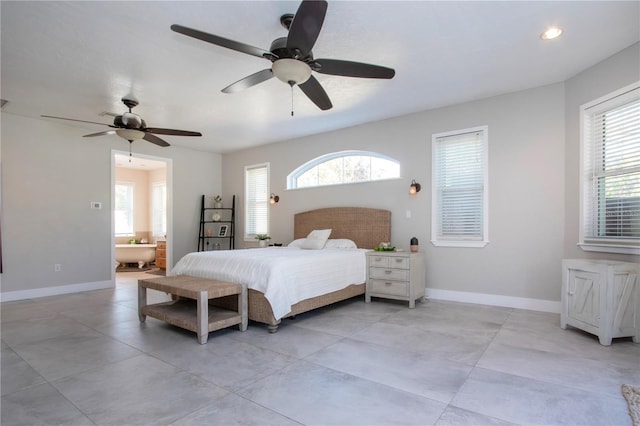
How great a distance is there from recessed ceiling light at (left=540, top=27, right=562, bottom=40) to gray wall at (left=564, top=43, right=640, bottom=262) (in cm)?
91

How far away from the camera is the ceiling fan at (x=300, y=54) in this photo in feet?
6.89

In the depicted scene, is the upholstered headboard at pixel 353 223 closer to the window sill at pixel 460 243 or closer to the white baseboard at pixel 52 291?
the window sill at pixel 460 243

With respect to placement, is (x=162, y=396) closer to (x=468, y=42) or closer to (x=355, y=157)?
(x=468, y=42)

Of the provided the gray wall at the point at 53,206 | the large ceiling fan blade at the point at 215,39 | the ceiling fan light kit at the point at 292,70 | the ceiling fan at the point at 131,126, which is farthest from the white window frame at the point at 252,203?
the large ceiling fan blade at the point at 215,39

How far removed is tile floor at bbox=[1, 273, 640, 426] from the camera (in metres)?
1.99

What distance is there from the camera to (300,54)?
8.27 ft

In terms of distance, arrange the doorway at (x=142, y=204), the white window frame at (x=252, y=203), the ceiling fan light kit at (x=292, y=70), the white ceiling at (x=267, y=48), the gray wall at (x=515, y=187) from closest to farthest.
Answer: the ceiling fan light kit at (x=292, y=70)
the white ceiling at (x=267, y=48)
the gray wall at (x=515, y=187)
the white window frame at (x=252, y=203)
the doorway at (x=142, y=204)

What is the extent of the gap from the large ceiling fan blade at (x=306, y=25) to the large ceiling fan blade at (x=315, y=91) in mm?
495

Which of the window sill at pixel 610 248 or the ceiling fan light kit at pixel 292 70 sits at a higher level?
the ceiling fan light kit at pixel 292 70

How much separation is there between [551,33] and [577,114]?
134cm

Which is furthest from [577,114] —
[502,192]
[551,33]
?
[551,33]

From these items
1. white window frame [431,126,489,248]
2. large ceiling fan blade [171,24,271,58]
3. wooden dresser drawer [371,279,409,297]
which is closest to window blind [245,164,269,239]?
wooden dresser drawer [371,279,409,297]

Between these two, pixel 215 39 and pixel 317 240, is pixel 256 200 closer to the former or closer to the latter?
pixel 317 240

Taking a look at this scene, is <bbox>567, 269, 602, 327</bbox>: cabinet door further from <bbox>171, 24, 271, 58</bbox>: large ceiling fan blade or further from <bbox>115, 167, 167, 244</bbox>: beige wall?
<bbox>115, 167, 167, 244</bbox>: beige wall
